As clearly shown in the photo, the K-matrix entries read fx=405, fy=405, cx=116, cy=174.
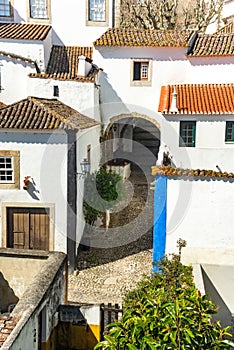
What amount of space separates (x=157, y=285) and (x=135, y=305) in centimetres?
228

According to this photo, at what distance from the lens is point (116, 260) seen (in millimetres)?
15719

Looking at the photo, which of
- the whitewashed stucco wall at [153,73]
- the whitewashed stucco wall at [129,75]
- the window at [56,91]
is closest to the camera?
the window at [56,91]

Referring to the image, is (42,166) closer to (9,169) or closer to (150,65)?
(9,169)

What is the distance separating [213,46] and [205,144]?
585cm

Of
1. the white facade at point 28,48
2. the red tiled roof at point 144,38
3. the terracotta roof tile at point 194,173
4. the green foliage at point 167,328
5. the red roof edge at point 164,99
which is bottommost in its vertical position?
the green foliage at point 167,328

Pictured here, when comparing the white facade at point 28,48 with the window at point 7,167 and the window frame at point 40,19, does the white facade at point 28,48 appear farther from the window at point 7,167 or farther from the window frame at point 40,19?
the window at point 7,167

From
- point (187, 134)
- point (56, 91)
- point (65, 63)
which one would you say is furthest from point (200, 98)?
point (65, 63)

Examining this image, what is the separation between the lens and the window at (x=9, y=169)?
13688 millimetres

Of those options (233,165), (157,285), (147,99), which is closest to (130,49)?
(147,99)

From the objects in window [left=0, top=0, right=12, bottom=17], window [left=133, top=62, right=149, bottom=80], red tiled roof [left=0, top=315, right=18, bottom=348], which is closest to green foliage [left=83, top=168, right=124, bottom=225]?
window [left=133, top=62, right=149, bottom=80]

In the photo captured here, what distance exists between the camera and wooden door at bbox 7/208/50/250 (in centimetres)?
1416

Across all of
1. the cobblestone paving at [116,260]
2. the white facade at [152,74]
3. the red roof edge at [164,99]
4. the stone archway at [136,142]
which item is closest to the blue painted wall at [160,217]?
the cobblestone paving at [116,260]

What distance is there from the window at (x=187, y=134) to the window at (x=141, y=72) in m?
3.97

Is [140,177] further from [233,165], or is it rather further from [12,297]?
[12,297]
